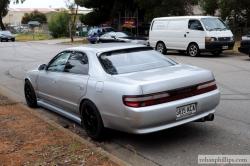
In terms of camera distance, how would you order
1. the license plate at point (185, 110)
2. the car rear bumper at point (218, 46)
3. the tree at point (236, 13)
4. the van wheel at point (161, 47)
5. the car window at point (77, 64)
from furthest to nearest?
the tree at point (236, 13) → the van wheel at point (161, 47) → the car rear bumper at point (218, 46) → the car window at point (77, 64) → the license plate at point (185, 110)

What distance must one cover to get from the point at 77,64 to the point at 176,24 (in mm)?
15049

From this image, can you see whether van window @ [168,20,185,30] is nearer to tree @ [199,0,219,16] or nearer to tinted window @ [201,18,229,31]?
tinted window @ [201,18,229,31]

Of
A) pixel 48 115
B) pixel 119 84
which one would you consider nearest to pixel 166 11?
pixel 48 115

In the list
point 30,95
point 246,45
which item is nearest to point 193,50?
point 246,45

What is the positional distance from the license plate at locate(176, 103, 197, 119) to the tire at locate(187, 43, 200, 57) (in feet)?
48.6

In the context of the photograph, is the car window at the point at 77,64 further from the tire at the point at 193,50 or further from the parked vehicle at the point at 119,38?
the parked vehicle at the point at 119,38

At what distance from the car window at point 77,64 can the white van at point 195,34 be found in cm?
1349

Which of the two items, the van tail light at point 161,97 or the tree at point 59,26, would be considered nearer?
the van tail light at point 161,97

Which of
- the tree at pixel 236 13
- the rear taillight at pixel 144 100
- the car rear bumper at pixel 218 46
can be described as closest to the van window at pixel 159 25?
the car rear bumper at pixel 218 46

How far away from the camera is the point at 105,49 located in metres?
7.18

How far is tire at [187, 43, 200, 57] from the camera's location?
2083cm

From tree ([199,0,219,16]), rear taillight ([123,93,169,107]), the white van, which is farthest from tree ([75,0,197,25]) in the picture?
rear taillight ([123,93,169,107])

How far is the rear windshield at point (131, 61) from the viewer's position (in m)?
6.73

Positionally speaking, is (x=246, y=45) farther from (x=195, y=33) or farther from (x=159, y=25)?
(x=159, y=25)
